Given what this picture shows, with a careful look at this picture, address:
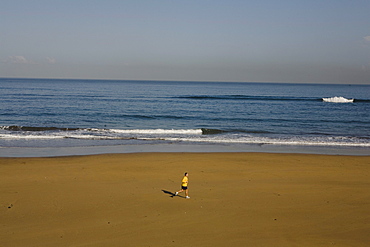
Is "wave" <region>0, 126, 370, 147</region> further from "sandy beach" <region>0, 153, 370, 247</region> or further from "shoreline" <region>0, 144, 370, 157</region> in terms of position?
"sandy beach" <region>0, 153, 370, 247</region>

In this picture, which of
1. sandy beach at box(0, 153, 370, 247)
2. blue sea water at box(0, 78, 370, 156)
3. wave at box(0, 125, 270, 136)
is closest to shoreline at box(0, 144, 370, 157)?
blue sea water at box(0, 78, 370, 156)

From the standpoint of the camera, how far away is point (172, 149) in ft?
74.2

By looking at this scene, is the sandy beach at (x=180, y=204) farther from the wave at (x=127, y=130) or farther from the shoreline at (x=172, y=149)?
the wave at (x=127, y=130)

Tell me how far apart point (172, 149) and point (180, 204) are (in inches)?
443

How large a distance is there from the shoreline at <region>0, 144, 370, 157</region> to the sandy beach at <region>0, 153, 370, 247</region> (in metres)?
2.83

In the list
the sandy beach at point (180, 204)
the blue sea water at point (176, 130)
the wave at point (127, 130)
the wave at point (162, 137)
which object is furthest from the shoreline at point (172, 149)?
the wave at point (127, 130)

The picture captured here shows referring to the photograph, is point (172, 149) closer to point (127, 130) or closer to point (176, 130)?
point (176, 130)

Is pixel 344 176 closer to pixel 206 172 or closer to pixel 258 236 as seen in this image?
pixel 206 172

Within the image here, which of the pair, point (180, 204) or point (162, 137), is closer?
point (180, 204)

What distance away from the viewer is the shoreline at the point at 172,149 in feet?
68.0

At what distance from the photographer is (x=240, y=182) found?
1431 centimetres

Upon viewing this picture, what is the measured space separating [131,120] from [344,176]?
25.5 metres

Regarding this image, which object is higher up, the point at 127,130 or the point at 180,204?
the point at 180,204

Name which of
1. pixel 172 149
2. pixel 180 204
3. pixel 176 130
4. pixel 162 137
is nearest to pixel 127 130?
pixel 176 130
